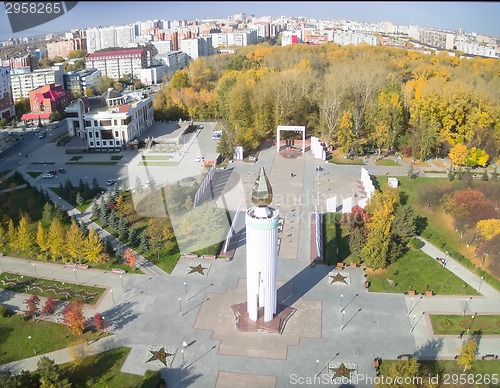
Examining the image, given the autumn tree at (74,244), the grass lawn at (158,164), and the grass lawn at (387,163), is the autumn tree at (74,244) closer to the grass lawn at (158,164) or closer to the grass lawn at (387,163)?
the grass lawn at (158,164)

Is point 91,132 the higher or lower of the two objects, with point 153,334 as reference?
higher

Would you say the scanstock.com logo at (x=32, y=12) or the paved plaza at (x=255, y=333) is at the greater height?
the scanstock.com logo at (x=32, y=12)

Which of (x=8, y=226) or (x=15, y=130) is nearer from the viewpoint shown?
(x=8, y=226)

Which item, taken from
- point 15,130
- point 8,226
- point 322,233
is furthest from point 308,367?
point 15,130

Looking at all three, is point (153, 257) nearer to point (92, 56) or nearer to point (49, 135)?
point (49, 135)

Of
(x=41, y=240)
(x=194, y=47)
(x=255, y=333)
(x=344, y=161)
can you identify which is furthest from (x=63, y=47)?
(x=255, y=333)

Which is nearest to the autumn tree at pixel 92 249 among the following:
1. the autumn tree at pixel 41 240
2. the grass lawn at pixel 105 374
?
the autumn tree at pixel 41 240

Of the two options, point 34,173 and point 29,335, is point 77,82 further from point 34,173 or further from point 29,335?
point 29,335
